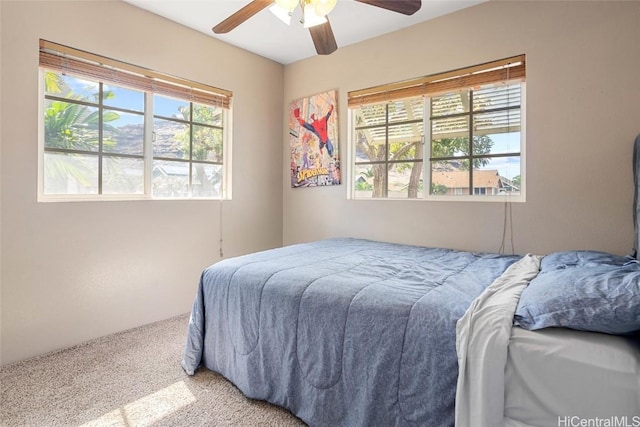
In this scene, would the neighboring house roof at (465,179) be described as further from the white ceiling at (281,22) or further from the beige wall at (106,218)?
the beige wall at (106,218)

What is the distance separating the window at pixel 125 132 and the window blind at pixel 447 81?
4.70 feet

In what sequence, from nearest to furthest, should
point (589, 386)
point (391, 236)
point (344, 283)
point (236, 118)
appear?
point (589, 386)
point (344, 283)
point (391, 236)
point (236, 118)

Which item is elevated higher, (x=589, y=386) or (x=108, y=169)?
(x=108, y=169)

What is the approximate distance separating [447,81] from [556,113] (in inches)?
33.0

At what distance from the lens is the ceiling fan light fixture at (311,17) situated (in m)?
1.71

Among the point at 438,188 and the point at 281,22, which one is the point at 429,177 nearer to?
the point at 438,188

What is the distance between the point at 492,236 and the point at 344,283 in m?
1.55

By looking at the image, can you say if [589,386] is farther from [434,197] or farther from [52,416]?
[52,416]

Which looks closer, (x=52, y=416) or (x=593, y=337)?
(x=593, y=337)

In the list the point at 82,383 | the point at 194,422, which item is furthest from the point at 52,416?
the point at 194,422

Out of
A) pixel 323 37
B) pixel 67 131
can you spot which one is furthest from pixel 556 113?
pixel 67 131

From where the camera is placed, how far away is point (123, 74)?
2.62m

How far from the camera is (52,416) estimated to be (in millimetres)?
1619

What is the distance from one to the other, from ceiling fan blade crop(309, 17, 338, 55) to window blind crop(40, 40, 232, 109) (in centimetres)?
150
